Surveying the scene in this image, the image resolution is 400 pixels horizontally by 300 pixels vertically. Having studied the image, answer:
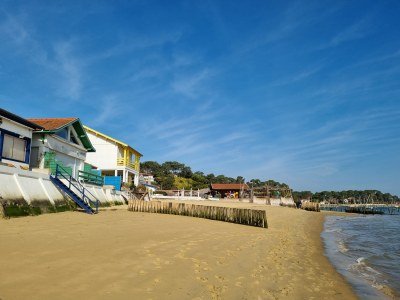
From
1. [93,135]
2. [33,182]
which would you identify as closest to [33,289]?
[33,182]

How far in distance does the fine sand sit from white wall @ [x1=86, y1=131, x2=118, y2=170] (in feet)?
102

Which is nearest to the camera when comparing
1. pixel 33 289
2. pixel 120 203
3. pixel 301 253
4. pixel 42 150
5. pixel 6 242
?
pixel 33 289

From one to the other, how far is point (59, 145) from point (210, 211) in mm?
13859

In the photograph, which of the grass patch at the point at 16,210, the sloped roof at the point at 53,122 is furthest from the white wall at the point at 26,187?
the sloped roof at the point at 53,122

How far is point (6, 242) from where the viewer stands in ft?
29.3

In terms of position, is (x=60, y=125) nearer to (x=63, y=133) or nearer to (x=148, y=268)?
(x=63, y=133)

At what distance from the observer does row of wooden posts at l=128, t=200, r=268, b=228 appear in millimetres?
19844

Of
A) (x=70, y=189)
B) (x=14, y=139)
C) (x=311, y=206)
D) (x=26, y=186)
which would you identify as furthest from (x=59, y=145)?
(x=311, y=206)

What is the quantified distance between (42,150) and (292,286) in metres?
22.2

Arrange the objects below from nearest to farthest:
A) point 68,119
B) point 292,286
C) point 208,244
Result: point 292,286 < point 208,244 < point 68,119

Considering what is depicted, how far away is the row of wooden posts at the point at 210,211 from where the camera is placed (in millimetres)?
19844

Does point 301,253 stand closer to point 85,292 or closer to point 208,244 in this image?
point 208,244

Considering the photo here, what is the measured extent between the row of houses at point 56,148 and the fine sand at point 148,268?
9.93 meters

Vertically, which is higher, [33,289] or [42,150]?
[42,150]
